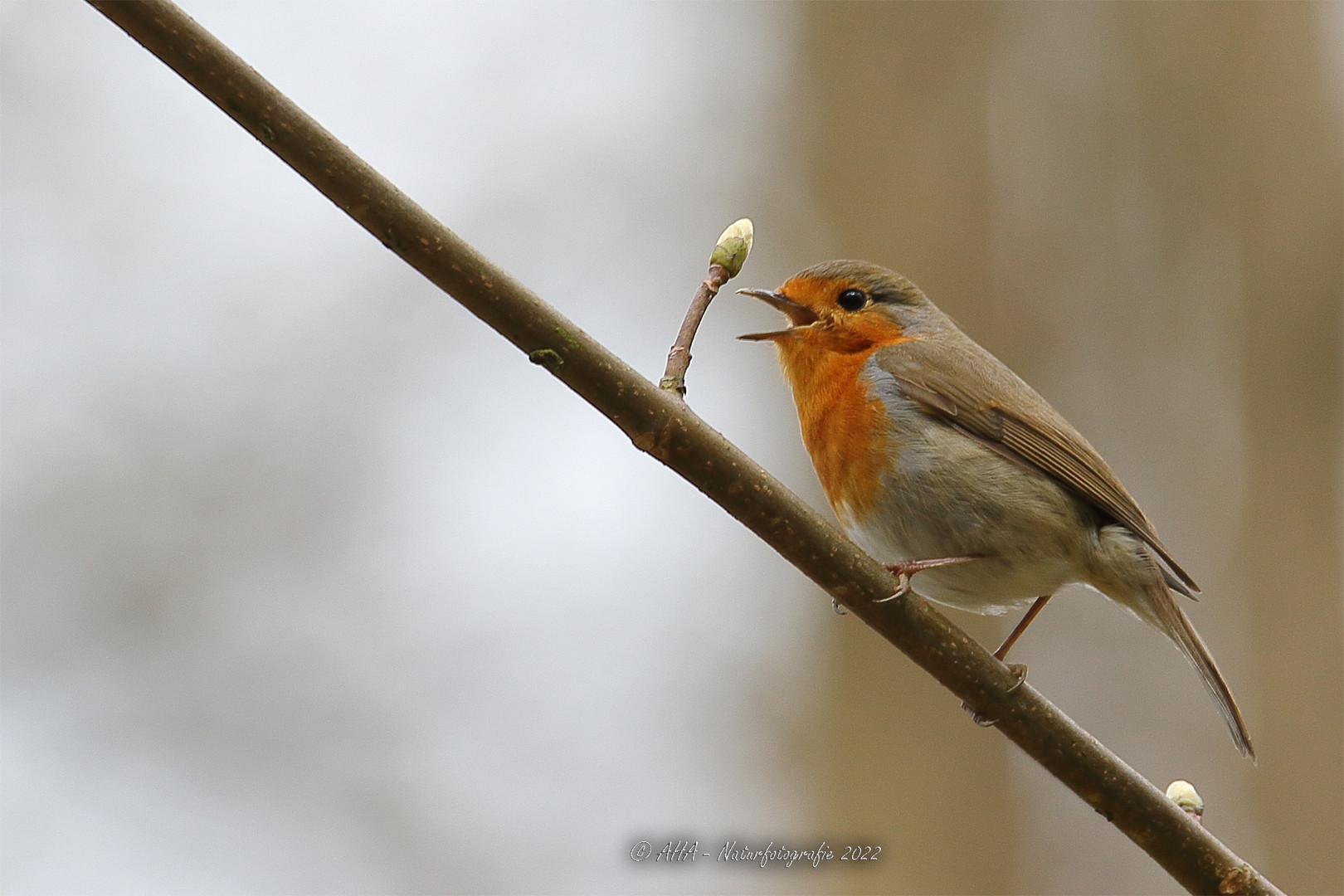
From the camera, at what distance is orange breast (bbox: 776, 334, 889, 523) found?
3.15 meters

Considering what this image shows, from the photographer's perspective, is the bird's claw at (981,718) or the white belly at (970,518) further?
the white belly at (970,518)

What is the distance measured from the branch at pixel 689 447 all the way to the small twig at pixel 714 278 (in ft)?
0.48

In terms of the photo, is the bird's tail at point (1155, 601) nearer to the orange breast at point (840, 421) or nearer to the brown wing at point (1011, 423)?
the brown wing at point (1011, 423)

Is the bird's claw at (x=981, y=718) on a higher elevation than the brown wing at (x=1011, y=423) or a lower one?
lower

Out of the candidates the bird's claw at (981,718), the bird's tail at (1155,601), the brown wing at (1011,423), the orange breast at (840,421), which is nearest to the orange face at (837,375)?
the orange breast at (840,421)

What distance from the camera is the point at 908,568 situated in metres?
2.73

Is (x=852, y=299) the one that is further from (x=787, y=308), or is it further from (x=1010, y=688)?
(x=1010, y=688)

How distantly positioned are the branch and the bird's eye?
140 centimetres

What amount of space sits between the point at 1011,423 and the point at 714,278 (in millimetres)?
1322

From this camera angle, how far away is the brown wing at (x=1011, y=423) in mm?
3172

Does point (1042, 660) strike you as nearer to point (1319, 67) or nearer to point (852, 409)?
point (852, 409)

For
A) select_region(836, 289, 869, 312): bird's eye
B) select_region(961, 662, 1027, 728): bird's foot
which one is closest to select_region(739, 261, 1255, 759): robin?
select_region(836, 289, 869, 312): bird's eye

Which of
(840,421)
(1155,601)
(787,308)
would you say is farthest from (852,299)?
(1155,601)

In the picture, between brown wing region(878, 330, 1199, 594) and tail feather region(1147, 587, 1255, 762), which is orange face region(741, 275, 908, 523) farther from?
tail feather region(1147, 587, 1255, 762)
